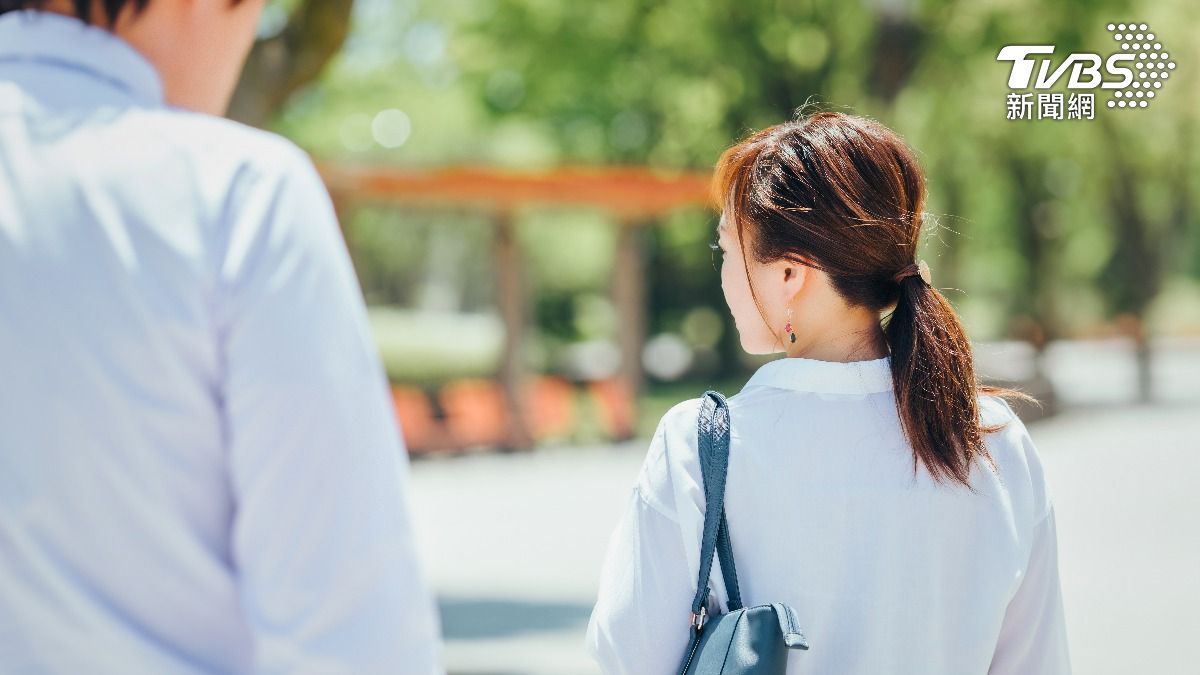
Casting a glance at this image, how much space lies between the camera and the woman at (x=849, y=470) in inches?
78.8

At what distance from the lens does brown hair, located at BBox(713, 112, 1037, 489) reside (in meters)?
2.08

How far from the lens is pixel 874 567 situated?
2008 mm

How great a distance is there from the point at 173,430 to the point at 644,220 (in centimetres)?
1556

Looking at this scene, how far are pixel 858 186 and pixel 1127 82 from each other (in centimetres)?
1298

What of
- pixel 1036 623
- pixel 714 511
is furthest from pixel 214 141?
pixel 1036 623

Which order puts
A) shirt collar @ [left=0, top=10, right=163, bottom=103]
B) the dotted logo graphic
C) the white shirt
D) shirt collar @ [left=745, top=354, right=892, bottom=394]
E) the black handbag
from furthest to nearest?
1. the dotted logo graphic
2. shirt collar @ [left=745, top=354, right=892, bottom=394]
3. the white shirt
4. the black handbag
5. shirt collar @ [left=0, top=10, right=163, bottom=103]

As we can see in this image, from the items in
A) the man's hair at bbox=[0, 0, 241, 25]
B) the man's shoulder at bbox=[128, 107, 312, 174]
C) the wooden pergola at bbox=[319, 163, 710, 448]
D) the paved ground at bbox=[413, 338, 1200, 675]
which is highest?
the man's hair at bbox=[0, 0, 241, 25]

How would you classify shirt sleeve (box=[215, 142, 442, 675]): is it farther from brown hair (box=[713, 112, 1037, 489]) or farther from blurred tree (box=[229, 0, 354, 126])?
blurred tree (box=[229, 0, 354, 126])

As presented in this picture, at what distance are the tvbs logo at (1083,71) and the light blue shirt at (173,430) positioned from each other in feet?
26.3

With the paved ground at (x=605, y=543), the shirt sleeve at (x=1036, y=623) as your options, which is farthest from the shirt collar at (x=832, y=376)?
the paved ground at (x=605, y=543)

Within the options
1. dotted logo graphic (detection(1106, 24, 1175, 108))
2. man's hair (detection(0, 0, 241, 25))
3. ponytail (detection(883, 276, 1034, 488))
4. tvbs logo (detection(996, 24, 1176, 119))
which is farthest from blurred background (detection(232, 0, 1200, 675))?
man's hair (detection(0, 0, 241, 25))

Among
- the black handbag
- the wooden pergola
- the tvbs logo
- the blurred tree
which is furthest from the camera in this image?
the wooden pergola

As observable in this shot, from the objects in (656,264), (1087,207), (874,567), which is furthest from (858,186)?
(1087,207)

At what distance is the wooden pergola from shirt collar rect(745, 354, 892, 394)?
12.2m
